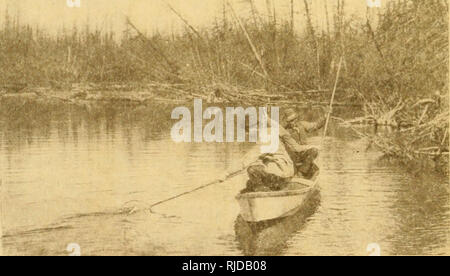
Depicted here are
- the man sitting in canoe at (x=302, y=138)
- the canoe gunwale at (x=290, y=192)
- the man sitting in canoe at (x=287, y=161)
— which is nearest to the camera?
the canoe gunwale at (x=290, y=192)

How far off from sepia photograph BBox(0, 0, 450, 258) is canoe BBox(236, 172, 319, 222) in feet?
0.05

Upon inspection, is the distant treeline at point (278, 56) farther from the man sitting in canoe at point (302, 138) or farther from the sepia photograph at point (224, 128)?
the man sitting in canoe at point (302, 138)

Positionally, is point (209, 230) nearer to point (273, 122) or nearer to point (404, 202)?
point (273, 122)

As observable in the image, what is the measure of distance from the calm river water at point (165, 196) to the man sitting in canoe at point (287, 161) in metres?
0.16

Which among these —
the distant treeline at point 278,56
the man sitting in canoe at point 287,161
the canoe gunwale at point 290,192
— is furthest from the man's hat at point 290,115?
the canoe gunwale at point 290,192

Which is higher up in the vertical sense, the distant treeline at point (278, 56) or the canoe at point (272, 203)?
the distant treeline at point (278, 56)

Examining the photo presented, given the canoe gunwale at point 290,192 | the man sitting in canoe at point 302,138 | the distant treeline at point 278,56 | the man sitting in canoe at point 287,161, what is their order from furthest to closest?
the distant treeline at point 278,56, the man sitting in canoe at point 302,138, the man sitting in canoe at point 287,161, the canoe gunwale at point 290,192

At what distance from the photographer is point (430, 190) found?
5277mm

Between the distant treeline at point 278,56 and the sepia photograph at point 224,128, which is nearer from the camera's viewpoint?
the sepia photograph at point 224,128

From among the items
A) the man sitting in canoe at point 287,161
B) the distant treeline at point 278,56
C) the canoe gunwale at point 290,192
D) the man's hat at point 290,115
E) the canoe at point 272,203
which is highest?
the distant treeline at point 278,56

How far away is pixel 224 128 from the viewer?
5363mm

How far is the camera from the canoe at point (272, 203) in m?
4.87

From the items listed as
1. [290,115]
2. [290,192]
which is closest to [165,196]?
[290,192]
